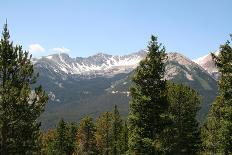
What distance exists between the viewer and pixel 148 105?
34.0 meters

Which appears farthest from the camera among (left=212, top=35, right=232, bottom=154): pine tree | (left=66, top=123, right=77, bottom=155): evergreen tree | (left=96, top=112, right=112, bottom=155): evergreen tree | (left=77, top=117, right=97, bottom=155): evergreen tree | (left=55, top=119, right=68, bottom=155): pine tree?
(left=66, top=123, right=77, bottom=155): evergreen tree

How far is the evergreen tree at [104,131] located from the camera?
333 ft

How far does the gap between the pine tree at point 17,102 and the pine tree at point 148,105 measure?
8.76m

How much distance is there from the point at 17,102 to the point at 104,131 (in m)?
75.7

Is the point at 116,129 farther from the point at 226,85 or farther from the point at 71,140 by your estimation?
the point at 226,85

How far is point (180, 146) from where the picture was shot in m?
50.4

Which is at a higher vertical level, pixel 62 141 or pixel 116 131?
pixel 116 131

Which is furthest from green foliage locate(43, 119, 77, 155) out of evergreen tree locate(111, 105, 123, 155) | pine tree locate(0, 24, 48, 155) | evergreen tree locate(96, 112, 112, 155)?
pine tree locate(0, 24, 48, 155)

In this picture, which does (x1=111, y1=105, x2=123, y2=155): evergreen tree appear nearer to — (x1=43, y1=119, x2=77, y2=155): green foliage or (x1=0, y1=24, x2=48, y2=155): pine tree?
(x1=43, y1=119, x2=77, y2=155): green foliage

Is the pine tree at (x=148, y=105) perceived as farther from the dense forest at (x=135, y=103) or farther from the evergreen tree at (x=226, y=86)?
the evergreen tree at (x=226, y=86)

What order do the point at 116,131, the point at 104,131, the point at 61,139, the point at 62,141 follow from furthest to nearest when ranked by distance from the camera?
the point at 104,131 → the point at 62,141 → the point at 61,139 → the point at 116,131

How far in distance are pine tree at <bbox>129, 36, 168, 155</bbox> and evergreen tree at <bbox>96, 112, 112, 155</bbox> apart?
6653 cm

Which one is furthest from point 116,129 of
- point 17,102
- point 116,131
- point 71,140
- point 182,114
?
point 17,102

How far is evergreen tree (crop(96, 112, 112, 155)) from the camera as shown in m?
101
